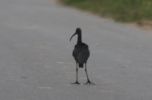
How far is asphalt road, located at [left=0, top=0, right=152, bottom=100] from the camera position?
37.8 feet

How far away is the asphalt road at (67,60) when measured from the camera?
1152 centimetres

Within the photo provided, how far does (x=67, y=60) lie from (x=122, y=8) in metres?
13.6

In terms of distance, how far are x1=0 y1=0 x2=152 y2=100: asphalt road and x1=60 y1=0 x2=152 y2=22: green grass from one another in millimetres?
665

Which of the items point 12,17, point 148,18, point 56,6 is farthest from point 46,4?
point 148,18

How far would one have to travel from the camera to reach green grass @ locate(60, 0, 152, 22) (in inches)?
1038

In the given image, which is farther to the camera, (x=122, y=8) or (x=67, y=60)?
(x=122, y=8)

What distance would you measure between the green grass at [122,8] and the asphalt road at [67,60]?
665mm

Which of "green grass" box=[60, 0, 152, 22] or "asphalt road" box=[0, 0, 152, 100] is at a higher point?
"green grass" box=[60, 0, 152, 22]

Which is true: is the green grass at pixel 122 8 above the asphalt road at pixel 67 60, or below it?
above

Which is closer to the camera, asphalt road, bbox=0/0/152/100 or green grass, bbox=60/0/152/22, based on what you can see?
asphalt road, bbox=0/0/152/100

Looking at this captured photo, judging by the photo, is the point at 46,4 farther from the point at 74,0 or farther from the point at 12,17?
the point at 12,17

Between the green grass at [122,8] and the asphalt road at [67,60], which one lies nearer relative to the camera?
the asphalt road at [67,60]

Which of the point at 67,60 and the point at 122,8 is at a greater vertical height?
the point at 122,8

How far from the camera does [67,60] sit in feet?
50.8
